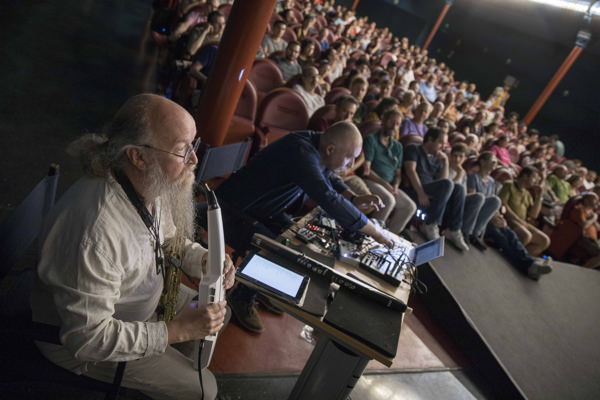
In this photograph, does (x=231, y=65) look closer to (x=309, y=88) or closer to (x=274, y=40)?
(x=309, y=88)

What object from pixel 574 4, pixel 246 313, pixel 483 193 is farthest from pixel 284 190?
pixel 574 4

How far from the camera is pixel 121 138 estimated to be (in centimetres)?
102

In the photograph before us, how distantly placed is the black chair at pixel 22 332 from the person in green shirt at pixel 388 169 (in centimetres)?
281

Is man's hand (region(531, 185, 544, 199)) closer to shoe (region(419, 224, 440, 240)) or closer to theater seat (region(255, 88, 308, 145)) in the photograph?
shoe (region(419, 224, 440, 240))

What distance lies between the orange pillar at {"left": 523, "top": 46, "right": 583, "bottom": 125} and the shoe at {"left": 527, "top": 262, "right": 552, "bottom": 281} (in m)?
11.2

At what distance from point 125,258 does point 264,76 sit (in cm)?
392

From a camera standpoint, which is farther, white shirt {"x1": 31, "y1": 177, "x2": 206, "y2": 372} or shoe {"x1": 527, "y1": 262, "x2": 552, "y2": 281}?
shoe {"x1": 527, "y1": 262, "x2": 552, "y2": 281}

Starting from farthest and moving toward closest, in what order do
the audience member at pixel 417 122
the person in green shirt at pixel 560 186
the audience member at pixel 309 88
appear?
the person in green shirt at pixel 560 186, the audience member at pixel 417 122, the audience member at pixel 309 88

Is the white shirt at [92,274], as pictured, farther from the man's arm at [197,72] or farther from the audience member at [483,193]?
the audience member at [483,193]

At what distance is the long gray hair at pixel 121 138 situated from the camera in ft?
3.34

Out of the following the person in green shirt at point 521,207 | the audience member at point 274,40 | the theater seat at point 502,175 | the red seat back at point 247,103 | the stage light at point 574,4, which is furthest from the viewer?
the stage light at point 574,4

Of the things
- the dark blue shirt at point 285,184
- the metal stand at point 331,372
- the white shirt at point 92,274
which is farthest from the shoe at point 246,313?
the white shirt at point 92,274

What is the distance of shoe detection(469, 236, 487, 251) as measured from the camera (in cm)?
391

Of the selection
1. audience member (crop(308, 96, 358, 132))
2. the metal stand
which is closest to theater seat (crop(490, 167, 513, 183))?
audience member (crop(308, 96, 358, 132))
